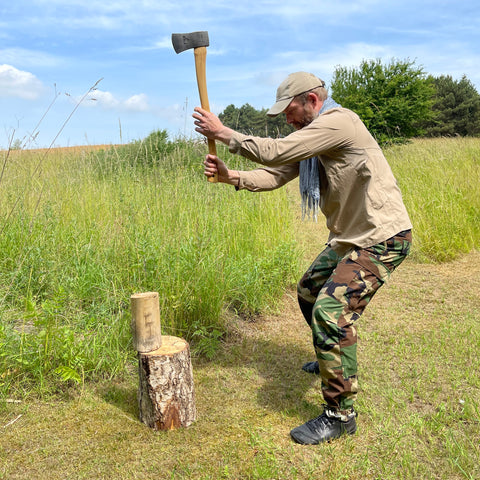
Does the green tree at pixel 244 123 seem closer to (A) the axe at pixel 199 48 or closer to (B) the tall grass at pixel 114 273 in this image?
(A) the axe at pixel 199 48

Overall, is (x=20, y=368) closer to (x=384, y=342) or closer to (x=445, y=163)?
(x=384, y=342)

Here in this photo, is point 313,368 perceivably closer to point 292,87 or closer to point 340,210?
point 340,210

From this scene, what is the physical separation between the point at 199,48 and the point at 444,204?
5.38 metres

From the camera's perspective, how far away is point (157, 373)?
2641mm

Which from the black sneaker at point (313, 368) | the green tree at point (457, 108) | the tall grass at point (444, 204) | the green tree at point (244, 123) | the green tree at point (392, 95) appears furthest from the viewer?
the green tree at point (457, 108)

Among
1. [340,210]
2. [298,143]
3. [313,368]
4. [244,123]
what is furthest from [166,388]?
[244,123]

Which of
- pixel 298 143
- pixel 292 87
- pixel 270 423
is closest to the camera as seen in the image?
pixel 298 143

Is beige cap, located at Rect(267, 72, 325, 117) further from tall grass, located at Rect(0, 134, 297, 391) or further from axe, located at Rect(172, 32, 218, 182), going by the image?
tall grass, located at Rect(0, 134, 297, 391)

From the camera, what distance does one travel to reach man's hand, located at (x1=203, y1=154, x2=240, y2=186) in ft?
9.11

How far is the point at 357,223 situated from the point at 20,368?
2413 mm

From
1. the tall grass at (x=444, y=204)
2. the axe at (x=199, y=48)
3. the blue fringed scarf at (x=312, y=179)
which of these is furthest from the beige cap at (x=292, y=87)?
the tall grass at (x=444, y=204)

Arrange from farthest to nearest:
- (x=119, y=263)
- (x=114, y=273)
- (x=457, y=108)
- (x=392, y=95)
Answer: (x=457, y=108), (x=392, y=95), (x=119, y=263), (x=114, y=273)

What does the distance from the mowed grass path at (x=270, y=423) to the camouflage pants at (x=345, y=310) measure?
36cm

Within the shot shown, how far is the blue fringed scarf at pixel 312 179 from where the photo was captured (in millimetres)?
2744
